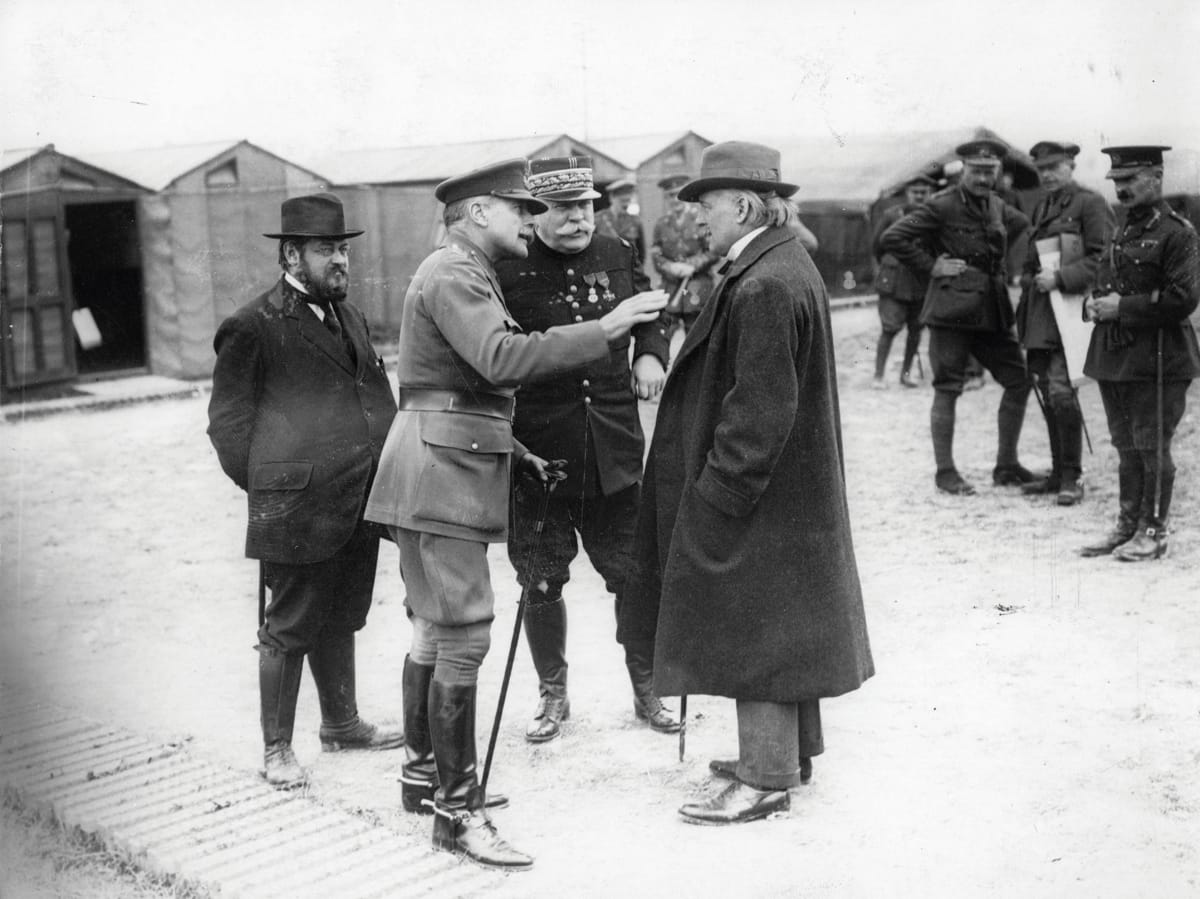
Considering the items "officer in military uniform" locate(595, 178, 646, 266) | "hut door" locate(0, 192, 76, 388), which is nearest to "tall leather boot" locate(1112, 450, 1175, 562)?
"officer in military uniform" locate(595, 178, 646, 266)

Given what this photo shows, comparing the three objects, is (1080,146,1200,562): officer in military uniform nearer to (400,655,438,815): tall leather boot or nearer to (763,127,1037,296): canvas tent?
(400,655,438,815): tall leather boot

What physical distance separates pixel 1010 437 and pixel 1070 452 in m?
0.53

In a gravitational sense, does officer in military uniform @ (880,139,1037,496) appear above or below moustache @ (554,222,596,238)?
below

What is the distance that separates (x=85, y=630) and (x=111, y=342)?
10250 mm

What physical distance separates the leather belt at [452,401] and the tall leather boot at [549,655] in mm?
1104

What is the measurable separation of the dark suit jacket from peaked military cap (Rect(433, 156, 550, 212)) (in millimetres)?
762

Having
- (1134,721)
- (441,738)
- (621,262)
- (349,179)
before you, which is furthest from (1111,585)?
(349,179)

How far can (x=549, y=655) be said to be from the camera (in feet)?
15.2

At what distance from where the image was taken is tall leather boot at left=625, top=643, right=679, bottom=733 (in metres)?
4.55

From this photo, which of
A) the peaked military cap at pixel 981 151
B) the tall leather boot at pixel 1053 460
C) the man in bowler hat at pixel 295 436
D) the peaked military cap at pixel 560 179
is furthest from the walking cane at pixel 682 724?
the peaked military cap at pixel 981 151

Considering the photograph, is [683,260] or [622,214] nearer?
[683,260]

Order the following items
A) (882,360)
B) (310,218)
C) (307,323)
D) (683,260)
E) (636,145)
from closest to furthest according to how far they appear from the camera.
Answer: (310,218) → (307,323) → (683,260) → (882,360) → (636,145)

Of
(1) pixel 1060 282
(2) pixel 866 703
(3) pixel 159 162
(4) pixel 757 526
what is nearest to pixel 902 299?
(1) pixel 1060 282

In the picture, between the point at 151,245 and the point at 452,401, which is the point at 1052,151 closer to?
the point at 452,401
